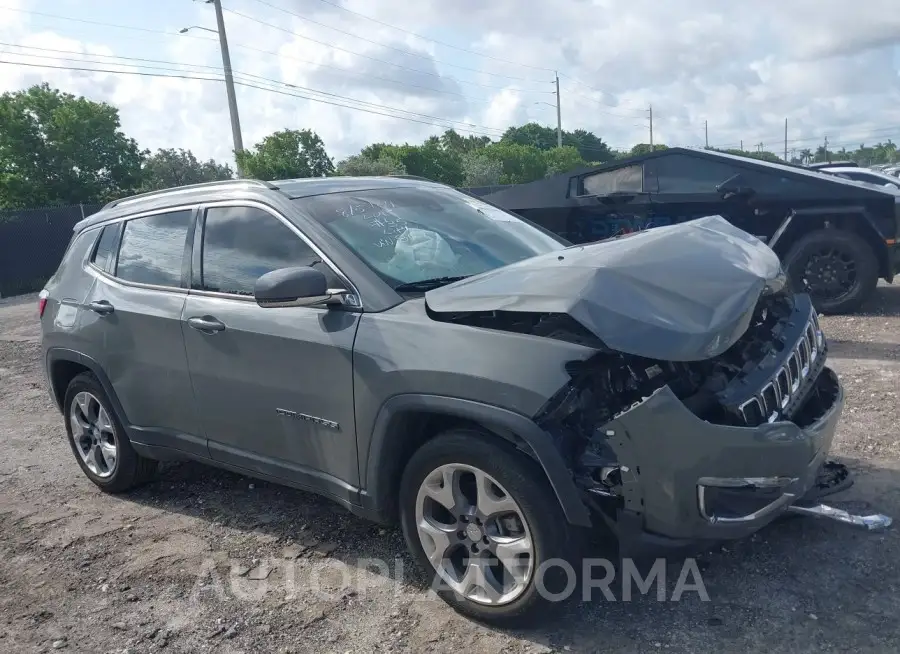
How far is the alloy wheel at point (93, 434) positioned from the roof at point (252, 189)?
1.16 meters

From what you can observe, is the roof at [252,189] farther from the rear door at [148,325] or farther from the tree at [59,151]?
the tree at [59,151]

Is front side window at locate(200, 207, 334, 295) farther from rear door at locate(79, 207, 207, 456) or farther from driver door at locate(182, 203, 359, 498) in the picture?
rear door at locate(79, 207, 207, 456)

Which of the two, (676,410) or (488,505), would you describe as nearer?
(676,410)

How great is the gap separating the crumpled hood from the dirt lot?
43.2 inches

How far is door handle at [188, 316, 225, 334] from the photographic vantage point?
3.68 metres

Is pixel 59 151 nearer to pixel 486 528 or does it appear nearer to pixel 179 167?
pixel 179 167

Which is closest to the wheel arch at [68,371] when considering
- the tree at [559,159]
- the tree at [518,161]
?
the tree at [518,161]

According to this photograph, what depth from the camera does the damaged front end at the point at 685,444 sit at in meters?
2.56

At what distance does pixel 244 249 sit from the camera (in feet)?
12.4

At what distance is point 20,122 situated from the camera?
36531 millimetres

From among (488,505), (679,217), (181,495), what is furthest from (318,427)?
(679,217)

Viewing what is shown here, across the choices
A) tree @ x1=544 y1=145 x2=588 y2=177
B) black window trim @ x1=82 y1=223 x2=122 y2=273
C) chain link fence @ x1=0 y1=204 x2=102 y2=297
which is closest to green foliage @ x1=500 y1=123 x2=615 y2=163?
tree @ x1=544 y1=145 x2=588 y2=177

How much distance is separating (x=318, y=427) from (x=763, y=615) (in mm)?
1925

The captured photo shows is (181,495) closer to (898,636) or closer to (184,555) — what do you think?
(184,555)
